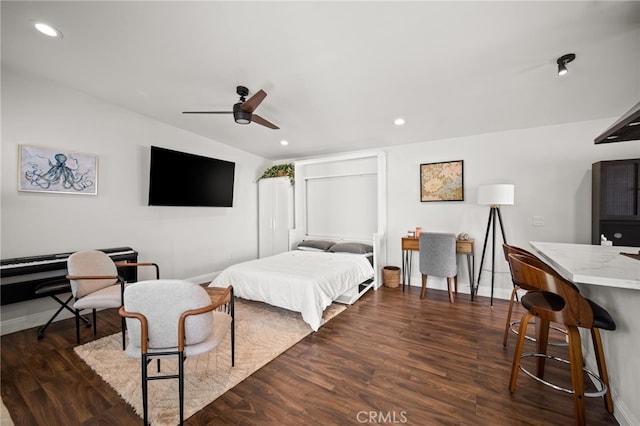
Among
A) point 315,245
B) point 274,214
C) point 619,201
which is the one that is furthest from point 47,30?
point 619,201

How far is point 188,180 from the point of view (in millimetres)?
4160

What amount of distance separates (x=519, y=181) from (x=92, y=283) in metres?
5.51

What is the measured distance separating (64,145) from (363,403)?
4269 millimetres

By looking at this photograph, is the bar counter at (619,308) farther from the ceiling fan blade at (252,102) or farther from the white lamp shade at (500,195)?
the ceiling fan blade at (252,102)

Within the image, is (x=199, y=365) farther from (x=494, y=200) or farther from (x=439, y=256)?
(x=494, y=200)

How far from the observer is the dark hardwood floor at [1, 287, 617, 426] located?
163cm

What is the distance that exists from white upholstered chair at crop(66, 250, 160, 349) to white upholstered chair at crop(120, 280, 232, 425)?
105 centimetres

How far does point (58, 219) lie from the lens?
10.00ft

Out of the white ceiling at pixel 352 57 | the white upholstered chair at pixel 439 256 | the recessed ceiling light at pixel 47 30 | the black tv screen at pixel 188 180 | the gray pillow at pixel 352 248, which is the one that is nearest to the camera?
the white ceiling at pixel 352 57

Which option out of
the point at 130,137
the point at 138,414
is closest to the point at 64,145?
the point at 130,137

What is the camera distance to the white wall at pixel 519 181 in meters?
3.31

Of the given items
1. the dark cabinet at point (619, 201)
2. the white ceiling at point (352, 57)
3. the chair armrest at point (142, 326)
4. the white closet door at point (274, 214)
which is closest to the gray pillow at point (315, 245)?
the white closet door at point (274, 214)

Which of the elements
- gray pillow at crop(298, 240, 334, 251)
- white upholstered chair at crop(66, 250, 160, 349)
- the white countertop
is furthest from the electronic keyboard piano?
the white countertop

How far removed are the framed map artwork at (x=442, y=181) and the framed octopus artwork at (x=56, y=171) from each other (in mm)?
4862
